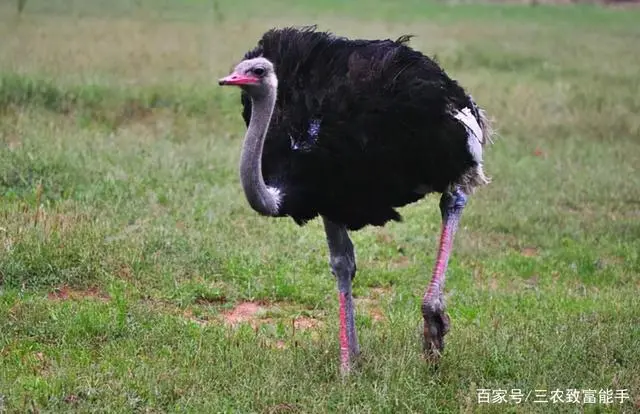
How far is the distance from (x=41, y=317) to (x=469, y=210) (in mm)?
4896

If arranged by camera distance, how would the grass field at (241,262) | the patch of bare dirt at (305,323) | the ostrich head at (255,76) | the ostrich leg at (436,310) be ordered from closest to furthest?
the ostrich head at (255,76), the grass field at (241,262), the ostrich leg at (436,310), the patch of bare dirt at (305,323)

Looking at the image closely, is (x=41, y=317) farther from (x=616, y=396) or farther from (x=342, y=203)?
(x=616, y=396)

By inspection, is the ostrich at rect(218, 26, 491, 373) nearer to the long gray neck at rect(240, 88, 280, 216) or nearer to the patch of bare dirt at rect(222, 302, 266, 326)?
the long gray neck at rect(240, 88, 280, 216)

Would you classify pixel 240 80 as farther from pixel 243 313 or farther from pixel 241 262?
pixel 241 262

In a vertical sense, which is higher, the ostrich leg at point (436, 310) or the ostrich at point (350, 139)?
the ostrich at point (350, 139)

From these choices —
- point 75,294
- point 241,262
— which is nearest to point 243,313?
point 241,262

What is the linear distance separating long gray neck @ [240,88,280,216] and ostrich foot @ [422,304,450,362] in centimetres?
107

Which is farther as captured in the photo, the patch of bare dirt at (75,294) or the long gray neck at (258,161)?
the patch of bare dirt at (75,294)

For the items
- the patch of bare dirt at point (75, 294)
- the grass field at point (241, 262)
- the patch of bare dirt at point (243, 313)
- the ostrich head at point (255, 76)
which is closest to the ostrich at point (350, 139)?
the ostrich head at point (255, 76)

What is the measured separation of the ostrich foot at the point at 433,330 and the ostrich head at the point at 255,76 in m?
1.46

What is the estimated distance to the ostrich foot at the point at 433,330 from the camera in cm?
543

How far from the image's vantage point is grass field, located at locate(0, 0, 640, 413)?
5.29 m

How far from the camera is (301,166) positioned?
5.11 meters

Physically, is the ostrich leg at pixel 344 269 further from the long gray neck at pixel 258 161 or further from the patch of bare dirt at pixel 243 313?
the patch of bare dirt at pixel 243 313
